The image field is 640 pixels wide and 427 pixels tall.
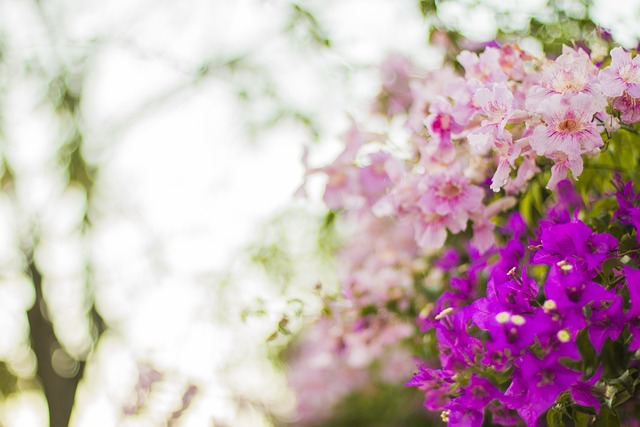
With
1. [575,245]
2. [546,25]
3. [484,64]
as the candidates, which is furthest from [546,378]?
[546,25]

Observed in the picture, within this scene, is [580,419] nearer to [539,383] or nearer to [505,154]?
[539,383]

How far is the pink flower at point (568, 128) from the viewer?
56cm

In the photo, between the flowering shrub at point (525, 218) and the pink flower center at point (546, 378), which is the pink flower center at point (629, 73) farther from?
the pink flower center at point (546, 378)

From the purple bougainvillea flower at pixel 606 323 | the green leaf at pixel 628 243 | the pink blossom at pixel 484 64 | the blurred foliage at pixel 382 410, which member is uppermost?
the pink blossom at pixel 484 64

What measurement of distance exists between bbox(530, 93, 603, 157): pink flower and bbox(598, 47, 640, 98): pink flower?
2cm

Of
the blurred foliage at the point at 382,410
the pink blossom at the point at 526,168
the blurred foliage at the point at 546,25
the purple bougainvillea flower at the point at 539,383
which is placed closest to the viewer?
the purple bougainvillea flower at the point at 539,383

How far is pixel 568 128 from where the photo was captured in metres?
0.57

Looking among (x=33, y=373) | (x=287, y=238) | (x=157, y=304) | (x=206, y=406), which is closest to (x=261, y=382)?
(x=157, y=304)

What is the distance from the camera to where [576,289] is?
0.53 meters

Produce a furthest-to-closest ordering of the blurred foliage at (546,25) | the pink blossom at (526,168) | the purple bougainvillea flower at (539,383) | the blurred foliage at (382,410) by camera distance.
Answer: the blurred foliage at (382,410), the blurred foliage at (546,25), the pink blossom at (526,168), the purple bougainvillea flower at (539,383)

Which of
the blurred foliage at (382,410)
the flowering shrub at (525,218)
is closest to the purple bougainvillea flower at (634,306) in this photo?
the flowering shrub at (525,218)

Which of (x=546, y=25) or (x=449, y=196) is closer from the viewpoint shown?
(x=449, y=196)

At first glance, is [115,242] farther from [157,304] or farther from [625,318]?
[625,318]

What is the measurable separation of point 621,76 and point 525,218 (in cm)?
29
